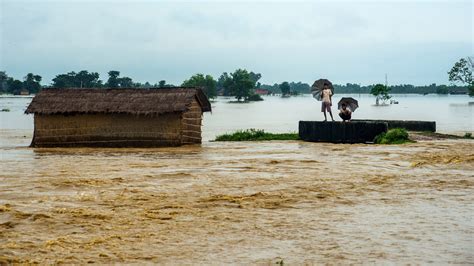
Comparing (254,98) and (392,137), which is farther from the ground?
(254,98)

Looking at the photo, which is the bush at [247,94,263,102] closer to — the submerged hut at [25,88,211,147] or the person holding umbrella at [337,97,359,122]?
the person holding umbrella at [337,97,359,122]

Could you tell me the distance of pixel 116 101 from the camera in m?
23.4

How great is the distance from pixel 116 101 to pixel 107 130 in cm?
115

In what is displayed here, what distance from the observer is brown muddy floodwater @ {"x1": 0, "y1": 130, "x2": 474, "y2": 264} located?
7398mm

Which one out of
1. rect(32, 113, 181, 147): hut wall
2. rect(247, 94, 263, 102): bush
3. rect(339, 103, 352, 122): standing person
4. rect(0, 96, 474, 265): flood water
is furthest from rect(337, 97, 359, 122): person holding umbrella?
rect(247, 94, 263, 102): bush

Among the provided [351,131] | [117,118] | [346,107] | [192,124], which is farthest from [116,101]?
[346,107]

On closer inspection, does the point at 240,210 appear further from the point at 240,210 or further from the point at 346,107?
the point at 346,107

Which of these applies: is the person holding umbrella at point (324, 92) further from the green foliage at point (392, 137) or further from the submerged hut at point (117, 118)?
the submerged hut at point (117, 118)

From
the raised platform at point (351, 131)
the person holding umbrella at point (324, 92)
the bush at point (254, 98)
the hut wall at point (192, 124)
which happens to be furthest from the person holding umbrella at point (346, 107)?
the bush at point (254, 98)

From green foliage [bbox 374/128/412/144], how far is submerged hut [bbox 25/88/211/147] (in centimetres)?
701

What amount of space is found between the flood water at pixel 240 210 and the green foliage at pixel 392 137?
429 centimetres

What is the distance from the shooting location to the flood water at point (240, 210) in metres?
7.38

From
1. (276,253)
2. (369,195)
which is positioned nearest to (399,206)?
(369,195)

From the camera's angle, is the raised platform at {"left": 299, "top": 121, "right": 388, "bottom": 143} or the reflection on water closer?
the raised platform at {"left": 299, "top": 121, "right": 388, "bottom": 143}
